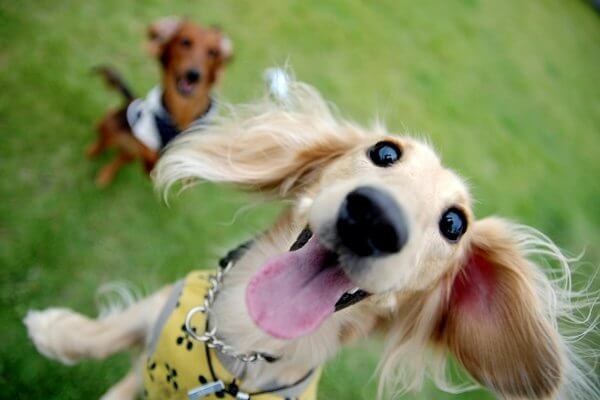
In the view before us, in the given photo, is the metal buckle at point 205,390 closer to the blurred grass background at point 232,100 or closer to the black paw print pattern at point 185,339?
the black paw print pattern at point 185,339

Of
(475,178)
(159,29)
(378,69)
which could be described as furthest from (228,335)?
(378,69)

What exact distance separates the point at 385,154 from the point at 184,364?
38.6 inches

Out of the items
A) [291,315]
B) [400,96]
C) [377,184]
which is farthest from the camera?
[400,96]

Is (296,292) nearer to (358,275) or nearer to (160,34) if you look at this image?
(358,275)

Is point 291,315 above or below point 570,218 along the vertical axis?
above

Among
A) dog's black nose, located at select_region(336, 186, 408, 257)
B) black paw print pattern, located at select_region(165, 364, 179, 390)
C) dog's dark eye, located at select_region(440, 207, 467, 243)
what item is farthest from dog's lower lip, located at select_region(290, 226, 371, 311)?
black paw print pattern, located at select_region(165, 364, 179, 390)

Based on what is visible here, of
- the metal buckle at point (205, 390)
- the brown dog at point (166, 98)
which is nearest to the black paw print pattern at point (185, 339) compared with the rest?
the metal buckle at point (205, 390)

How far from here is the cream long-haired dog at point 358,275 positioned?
4.17ft

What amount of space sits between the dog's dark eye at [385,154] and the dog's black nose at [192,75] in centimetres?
194

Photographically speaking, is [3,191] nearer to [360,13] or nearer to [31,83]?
[31,83]

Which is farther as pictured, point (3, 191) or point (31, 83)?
point (31, 83)

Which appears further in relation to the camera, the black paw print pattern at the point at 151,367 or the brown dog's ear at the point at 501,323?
the black paw print pattern at the point at 151,367

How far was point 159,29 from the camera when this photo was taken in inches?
126

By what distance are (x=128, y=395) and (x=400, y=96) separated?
402cm
